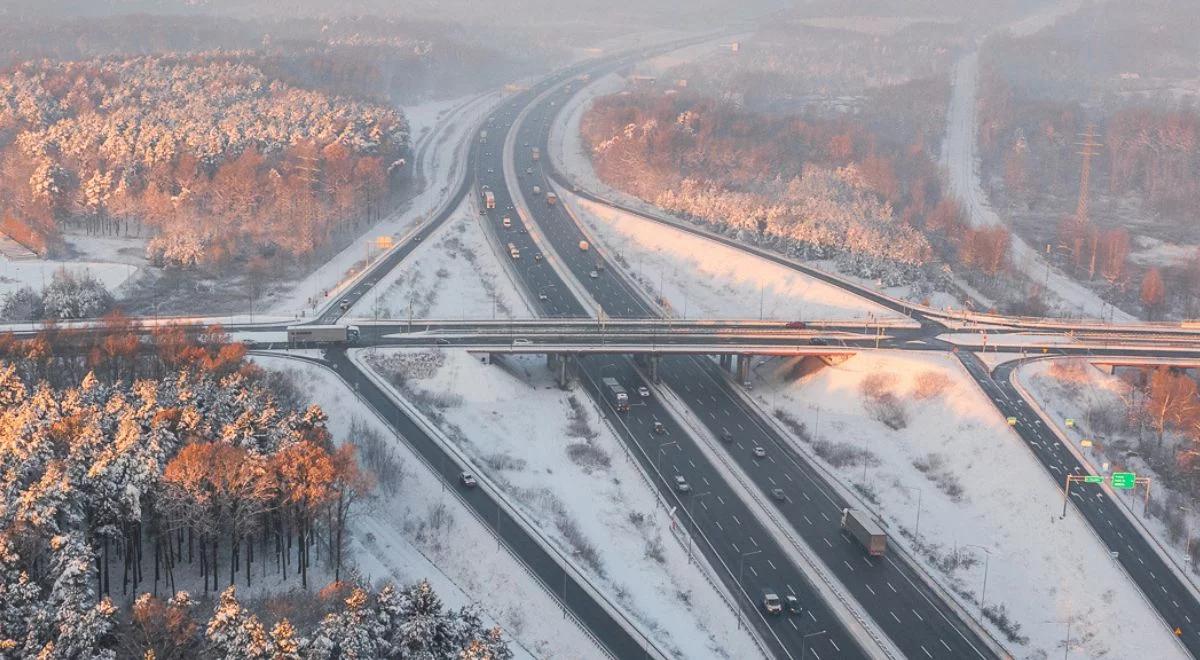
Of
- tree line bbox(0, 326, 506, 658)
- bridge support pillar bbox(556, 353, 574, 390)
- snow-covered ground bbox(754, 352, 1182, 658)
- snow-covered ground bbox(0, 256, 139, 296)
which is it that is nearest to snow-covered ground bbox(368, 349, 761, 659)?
bridge support pillar bbox(556, 353, 574, 390)

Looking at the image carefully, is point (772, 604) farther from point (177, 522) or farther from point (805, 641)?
point (177, 522)

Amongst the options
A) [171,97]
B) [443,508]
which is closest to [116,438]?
[443,508]

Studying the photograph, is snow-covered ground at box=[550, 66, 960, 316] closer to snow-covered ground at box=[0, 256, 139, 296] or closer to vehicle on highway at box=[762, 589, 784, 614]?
snow-covered ground at box=[0, 256, 139, 296]

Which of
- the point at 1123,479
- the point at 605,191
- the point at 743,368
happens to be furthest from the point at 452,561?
the point at 605,191

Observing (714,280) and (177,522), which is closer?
(177,522)

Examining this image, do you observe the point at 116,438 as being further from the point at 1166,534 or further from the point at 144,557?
the point at 1166,534
